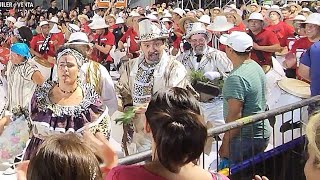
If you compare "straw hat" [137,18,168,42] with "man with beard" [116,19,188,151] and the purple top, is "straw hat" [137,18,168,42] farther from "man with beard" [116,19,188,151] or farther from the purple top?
the purple top

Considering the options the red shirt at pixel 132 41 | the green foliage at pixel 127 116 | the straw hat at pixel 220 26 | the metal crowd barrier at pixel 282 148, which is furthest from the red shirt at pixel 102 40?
the metal crowd barrier at pixel 282 148

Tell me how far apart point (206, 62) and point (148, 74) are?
4.64 ft

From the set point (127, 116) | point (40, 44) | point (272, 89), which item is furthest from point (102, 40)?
point (127, 116)

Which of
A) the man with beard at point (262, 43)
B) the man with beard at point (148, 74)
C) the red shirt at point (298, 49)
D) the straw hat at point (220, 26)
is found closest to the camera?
the man with beard at point (148, 74)

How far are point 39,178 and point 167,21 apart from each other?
11.0 m

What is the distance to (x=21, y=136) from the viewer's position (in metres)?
5.14

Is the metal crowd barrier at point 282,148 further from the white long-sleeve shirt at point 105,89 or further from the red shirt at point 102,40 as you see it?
the red shirt at point 102,40

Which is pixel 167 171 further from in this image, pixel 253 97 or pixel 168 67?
pixel 168 67

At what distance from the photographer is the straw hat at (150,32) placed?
4.92 metres

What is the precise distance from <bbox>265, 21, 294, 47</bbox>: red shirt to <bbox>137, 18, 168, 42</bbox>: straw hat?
191 inches

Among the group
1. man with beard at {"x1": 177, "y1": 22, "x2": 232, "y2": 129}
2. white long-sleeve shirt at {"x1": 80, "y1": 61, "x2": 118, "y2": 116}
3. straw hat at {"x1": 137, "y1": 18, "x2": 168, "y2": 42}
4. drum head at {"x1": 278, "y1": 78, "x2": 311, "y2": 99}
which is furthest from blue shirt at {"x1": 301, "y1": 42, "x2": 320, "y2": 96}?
white long-sleeve shirt at {"x1": 80, "y1": 61, "x2": 118, "y2": 116}

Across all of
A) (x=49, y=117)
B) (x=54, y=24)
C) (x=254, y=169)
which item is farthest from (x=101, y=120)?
(x=54, y=24)

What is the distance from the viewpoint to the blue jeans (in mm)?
4168

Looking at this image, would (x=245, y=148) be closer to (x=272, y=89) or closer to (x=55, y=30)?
(x=272, y=89)
